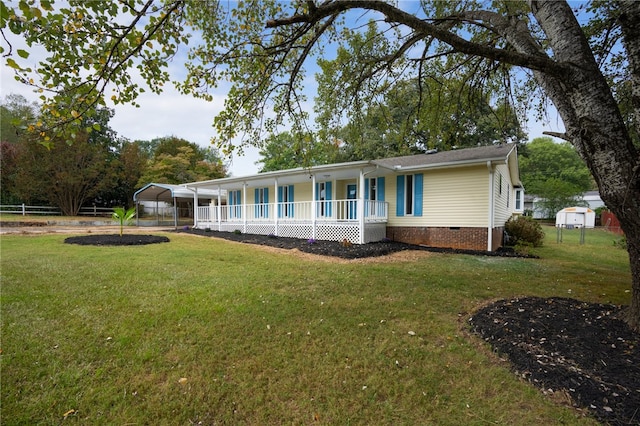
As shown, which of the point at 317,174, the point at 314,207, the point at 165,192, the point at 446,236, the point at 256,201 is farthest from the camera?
the point at 165,192

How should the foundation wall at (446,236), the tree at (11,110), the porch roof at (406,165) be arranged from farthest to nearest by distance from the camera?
the tree at (11,110) < the foundation wall at (446,236) < the porch roof at (406,165)

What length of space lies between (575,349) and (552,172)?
43.3m

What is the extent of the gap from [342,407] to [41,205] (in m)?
36.6

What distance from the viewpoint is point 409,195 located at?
12.0 m

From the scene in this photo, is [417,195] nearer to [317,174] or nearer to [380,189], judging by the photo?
[380,189]

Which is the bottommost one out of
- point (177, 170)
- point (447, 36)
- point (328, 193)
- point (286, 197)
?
point (286, 197)

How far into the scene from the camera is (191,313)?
398 centimetres

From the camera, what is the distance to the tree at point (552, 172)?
2872 cm

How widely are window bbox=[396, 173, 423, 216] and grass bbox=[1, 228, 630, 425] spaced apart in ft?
19.2

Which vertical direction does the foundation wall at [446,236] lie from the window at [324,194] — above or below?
below

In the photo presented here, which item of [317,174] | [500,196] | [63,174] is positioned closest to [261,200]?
[317,174]

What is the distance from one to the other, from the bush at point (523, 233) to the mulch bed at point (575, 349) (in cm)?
926

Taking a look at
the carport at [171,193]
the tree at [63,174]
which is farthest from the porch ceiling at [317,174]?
the tree at [63,174]

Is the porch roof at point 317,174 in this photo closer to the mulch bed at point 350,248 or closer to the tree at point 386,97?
the tree at point 386,97
